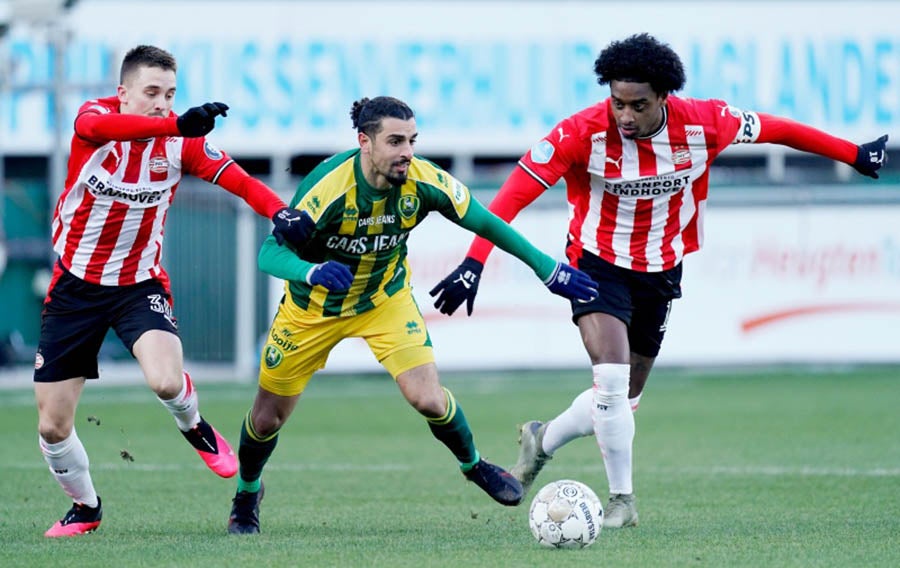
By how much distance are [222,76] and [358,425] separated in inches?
408

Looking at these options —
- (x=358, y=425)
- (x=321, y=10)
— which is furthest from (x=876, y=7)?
(x=358, y=425)

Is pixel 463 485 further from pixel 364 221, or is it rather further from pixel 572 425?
pixel 364 221

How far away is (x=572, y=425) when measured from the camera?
27.2ft

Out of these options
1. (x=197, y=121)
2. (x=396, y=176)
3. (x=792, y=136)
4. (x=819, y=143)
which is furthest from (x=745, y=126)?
(x=197, y=121)

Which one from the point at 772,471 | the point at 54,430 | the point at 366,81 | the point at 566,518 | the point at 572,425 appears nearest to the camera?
the point at 566,518

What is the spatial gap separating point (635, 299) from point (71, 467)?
2.97m

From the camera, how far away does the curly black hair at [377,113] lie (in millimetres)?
7082

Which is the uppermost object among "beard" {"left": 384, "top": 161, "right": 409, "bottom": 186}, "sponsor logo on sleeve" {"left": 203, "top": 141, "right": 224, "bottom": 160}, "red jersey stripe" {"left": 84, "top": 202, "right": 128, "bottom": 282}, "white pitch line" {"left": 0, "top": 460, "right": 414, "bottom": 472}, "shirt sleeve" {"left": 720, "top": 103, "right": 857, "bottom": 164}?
"shirt sleeve" {"left": 720, "top": 103, "right": 857, "bottom": 164}

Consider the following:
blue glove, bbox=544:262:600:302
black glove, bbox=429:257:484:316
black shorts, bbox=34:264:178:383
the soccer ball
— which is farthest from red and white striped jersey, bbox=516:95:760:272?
black shorts, bbox=34:264:178:383

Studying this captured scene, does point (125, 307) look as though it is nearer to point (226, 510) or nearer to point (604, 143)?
point (226, 510)

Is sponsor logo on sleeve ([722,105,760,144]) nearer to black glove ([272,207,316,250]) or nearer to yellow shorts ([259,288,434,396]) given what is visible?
yellow shorts ([259,288,434,396])

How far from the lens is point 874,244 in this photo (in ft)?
61.6

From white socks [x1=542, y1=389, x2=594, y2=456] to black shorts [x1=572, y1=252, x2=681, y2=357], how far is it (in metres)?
0.39

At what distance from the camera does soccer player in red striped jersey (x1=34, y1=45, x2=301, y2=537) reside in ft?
24.7
